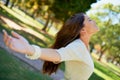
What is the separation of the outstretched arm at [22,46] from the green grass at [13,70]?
558 cm

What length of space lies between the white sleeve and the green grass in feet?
17.7

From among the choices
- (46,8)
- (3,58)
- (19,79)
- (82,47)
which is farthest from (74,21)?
(46,8)

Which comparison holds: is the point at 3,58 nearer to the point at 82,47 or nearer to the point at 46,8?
the point at 82,47

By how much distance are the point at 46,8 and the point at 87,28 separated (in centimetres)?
3253

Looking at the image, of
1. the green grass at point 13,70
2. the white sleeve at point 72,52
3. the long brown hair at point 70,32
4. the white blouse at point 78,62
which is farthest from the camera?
the green grass at point 13,70

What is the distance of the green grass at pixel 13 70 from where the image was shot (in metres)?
9.01

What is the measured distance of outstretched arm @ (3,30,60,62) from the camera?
267cm

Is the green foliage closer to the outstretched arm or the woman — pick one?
the woman

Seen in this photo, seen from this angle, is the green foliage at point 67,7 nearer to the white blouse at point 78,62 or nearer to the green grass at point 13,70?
the green grass at point 13,70

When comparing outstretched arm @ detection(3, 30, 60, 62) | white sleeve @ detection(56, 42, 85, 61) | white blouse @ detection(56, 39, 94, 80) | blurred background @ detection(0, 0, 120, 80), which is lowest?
blurred background @ detection(0, 0, 120, 80)

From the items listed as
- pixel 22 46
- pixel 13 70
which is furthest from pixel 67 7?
pixel 22 46

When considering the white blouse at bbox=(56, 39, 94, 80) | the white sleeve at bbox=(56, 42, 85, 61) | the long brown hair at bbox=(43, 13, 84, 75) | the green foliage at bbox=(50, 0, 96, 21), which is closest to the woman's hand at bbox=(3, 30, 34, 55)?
the white sleeve at bbox=(56, 42, 85, 61)

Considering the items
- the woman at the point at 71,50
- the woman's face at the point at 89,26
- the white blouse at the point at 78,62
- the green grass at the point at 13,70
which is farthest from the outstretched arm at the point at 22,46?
the green grass at the point at 13,70

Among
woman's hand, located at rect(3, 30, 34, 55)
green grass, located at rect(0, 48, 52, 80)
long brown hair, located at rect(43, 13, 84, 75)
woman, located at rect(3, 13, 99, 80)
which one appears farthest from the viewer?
green grass, located at rect(0, 48, 52, 80)
